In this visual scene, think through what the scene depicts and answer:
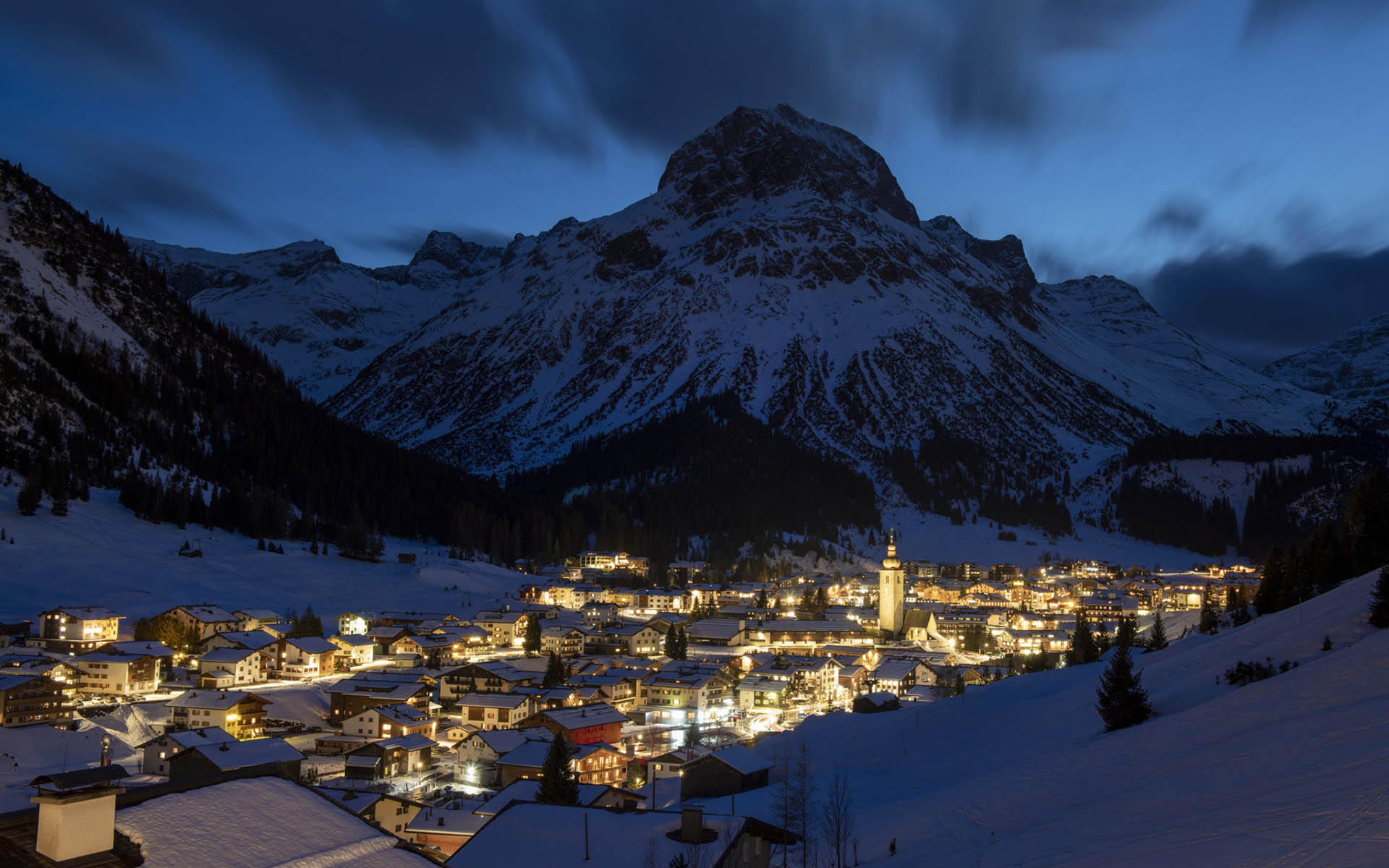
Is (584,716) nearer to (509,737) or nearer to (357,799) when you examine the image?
(509,737)

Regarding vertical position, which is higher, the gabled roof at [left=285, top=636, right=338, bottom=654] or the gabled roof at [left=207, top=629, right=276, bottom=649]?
the gabled roof at [left=207, top=629, right=276, bottom=649]

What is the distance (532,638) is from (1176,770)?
204ft

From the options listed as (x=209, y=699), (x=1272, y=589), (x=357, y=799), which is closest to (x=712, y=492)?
(x=209, y=699)

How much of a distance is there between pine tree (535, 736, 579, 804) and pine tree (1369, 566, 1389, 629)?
26959 mm

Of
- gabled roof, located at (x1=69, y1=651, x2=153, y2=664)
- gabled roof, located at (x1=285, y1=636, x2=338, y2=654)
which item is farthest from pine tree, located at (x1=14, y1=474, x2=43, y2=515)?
gabled roof, located at (x1=285, y1=636, x2=338, y2=654)

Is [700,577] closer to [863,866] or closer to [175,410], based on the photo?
[175,410]

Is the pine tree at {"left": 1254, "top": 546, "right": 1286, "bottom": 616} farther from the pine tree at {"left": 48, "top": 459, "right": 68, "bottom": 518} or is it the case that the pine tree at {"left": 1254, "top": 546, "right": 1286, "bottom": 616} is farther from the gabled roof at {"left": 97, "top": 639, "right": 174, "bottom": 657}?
the pine tree at {"left": 48, "top": 459, "right": 68, "bottom": 518}

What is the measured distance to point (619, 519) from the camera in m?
147

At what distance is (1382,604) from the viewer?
3116 cm

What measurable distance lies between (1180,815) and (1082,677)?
1257 inches

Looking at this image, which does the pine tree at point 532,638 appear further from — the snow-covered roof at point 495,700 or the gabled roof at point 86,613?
the gabled roof at point 86,613

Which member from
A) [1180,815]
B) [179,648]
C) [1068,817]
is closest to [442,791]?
[1068,817]

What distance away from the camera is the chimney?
2008 centimetres

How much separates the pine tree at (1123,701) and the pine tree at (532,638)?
175 ft
